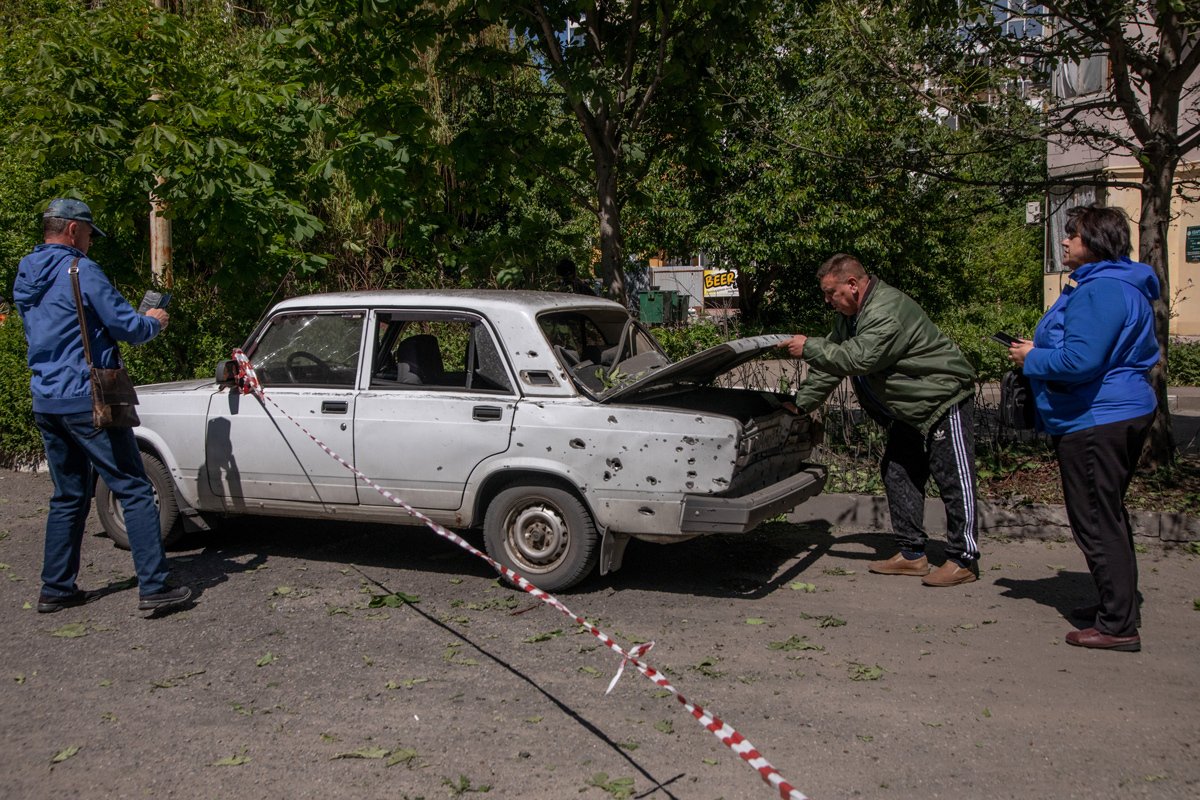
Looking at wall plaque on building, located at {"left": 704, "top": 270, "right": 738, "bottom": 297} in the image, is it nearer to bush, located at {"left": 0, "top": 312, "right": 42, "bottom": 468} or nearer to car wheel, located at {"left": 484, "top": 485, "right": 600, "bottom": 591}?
bush, located at {"left": 0, "top": 312, "right": 42, "bottom": 468}

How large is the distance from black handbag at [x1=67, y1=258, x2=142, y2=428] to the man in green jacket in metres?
3.66

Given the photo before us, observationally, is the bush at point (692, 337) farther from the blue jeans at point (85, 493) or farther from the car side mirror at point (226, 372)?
the blue jeans at point (85, 493)

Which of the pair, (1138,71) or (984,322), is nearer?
(1138,71)

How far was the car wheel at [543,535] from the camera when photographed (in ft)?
19.5

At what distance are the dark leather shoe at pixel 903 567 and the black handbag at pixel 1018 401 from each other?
1.28m

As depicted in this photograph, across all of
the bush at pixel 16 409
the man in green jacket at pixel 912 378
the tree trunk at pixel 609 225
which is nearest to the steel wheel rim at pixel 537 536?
the man in green jacket at pixel 912 378

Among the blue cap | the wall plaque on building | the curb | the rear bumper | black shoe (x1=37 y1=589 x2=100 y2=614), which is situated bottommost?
black shoe (x1=37 y1=589 x2=100 y2=614)

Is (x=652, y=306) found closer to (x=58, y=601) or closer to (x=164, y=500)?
(x=164, y=500)

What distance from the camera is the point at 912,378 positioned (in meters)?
6.17

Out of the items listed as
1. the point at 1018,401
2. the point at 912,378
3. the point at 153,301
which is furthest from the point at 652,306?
the point at 1018,401

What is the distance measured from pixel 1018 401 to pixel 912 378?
82cm

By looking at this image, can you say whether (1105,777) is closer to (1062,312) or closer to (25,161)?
(1062,312)

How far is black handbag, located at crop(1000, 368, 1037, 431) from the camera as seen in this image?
5403mm

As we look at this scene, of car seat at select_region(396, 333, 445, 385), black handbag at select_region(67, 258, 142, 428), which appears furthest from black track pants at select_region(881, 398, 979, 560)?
black handbag at select_region(67, 258, 142, 428)
